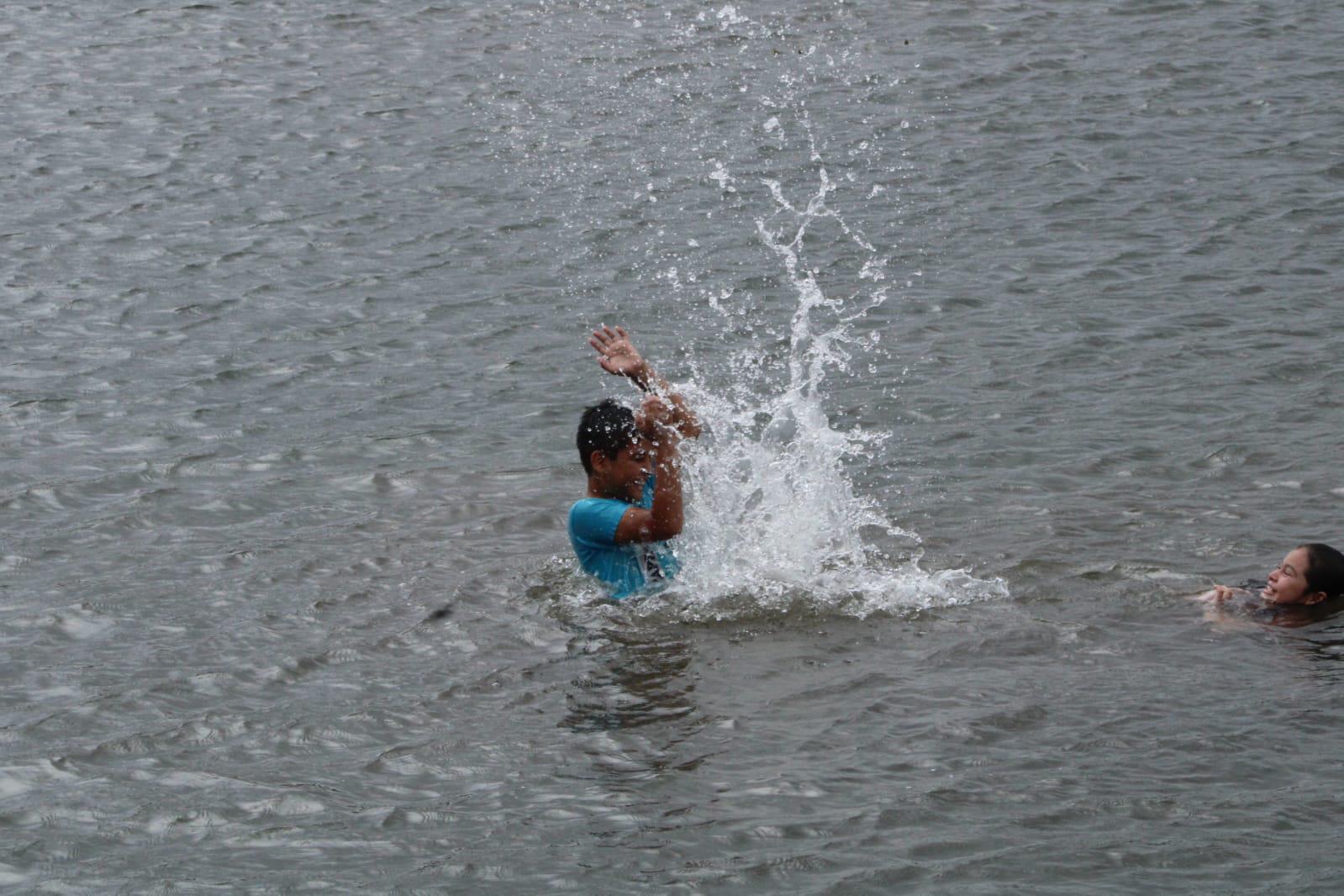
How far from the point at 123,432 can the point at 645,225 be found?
5.52 metres

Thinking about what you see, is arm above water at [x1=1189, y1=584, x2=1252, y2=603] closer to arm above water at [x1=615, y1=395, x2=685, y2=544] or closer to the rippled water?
the rippled water

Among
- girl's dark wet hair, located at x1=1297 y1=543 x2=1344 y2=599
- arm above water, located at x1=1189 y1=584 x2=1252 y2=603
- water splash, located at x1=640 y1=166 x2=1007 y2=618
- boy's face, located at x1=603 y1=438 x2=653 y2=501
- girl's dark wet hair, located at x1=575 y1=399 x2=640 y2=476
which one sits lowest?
arm above water, located at x1=1189 y1=584 x2=1252 y2=603

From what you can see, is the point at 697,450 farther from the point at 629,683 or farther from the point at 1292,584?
the point at 1292,584

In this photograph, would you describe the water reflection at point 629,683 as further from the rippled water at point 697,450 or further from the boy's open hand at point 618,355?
the boy's open hand at point 618,355

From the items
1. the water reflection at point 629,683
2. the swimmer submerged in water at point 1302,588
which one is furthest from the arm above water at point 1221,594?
the water reflection at point 629,683

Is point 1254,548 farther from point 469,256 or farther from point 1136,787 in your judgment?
point 469,256

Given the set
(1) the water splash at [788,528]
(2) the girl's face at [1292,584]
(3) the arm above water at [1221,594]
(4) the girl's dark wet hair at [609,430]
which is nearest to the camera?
(4) the girl's dark wet hair at [609,430]

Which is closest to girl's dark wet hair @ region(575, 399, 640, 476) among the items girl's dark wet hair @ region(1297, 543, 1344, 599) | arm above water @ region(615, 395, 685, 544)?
arm above water @ region(615, 395, 685, 544)

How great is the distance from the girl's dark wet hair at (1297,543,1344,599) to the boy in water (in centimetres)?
339

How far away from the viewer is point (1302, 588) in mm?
8867

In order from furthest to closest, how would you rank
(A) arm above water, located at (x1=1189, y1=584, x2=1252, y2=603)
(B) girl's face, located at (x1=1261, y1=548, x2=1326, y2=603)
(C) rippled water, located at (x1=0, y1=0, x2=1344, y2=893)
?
(A) arm above water, located at (x1=1189, y1=584, x2=1252, y2=603) < (B) girl's face, located at (x1=1261, y1=548, x2=1326, y2=603) < (C) rippled water, located at (x1=0, y1=0, x2=1344, y2=893)

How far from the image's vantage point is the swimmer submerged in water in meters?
8.88

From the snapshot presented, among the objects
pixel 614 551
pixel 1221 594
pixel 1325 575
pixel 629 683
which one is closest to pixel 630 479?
pixel 614 551

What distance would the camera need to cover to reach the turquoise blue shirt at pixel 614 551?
29.1ft
